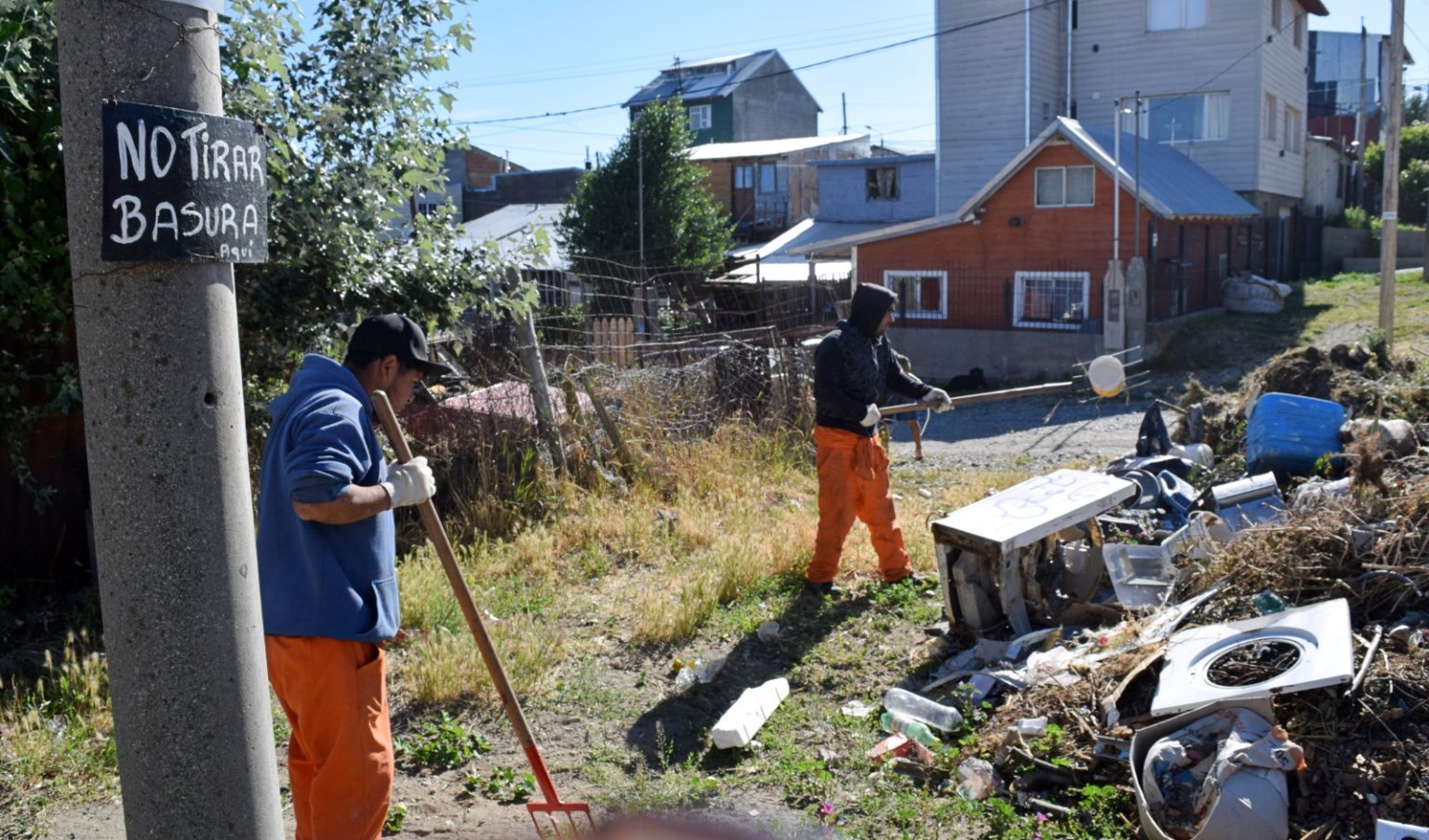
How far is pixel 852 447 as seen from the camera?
6824 millimetres

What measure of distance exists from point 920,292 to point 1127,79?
8.97 metres

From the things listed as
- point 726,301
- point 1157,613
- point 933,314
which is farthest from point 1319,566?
point 726,301

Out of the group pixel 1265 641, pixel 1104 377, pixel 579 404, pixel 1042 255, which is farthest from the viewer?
pixel 1042 255

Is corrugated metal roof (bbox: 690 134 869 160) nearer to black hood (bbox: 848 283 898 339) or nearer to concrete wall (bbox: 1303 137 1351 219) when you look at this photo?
concrete wall (bbox: 1303 137 1351 219)

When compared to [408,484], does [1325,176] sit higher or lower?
higher

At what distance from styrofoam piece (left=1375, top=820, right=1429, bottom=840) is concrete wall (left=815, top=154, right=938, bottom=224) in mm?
28903

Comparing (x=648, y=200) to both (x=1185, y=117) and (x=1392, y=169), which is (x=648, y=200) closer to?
(x=1185, y=117)

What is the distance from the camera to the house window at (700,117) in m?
45.6

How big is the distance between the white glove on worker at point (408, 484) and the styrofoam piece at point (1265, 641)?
278cm

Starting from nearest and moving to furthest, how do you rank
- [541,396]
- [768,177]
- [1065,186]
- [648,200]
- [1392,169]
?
[541,396] < [1392,169] < [1065,186] < [648,200] < [768,177]

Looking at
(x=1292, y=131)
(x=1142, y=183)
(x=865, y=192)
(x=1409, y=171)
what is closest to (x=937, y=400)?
(x=1142, y=183)

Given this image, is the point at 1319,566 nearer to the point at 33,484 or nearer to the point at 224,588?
the point at 224,588

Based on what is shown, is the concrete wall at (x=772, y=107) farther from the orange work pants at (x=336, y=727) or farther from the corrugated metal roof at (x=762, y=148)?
the orange work pants at (x=336, y=727)

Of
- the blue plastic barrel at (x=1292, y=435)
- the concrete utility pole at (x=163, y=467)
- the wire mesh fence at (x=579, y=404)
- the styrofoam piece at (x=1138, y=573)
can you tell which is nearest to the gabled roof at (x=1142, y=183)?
the wire mesh fence at (x=579, y=404)
